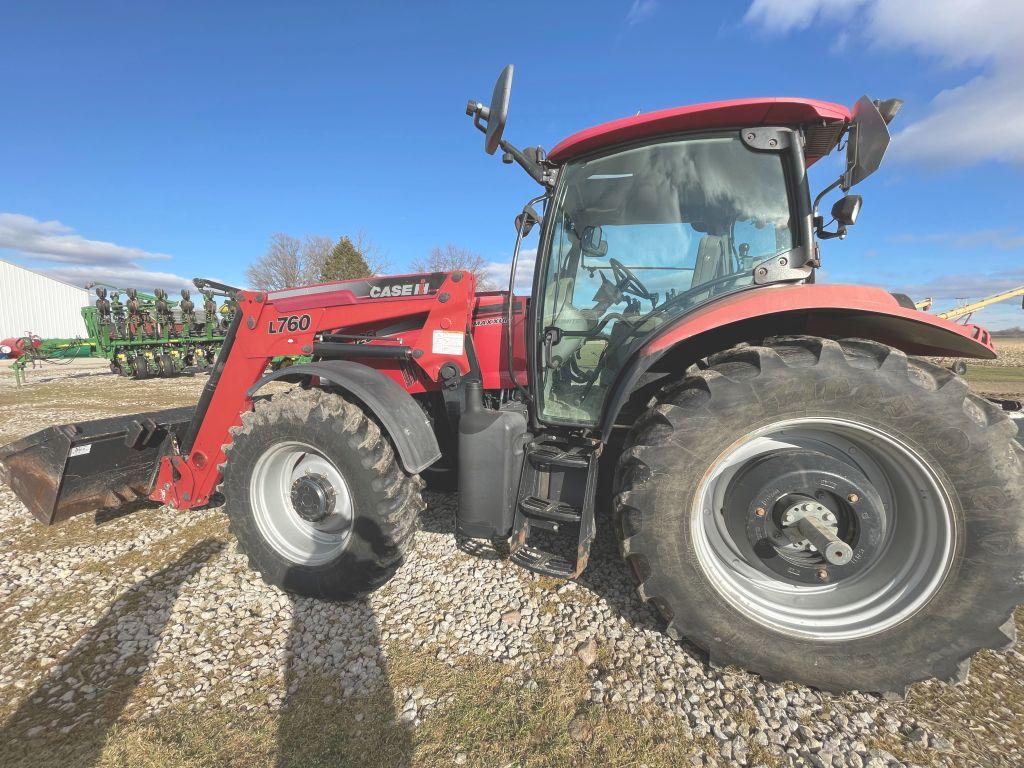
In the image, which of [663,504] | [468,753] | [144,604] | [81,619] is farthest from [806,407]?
[81,619]

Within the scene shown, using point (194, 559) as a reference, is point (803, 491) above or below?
above

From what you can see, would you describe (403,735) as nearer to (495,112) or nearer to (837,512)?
(837,512)

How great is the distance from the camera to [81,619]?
→ 2592 mm

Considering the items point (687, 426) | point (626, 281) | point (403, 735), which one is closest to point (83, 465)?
point (403, 735)

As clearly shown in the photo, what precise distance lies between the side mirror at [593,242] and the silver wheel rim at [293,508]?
196 cm

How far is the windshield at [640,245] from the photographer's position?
2309 millimetres

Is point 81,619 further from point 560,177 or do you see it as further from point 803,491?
point 803,491

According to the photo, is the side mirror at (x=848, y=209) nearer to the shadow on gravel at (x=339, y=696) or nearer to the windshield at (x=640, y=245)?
the windshield at (x=640, y=245)

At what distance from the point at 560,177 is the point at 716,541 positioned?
210cm

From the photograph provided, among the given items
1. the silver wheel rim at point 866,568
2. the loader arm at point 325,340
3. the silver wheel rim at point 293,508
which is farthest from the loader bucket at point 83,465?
the silver wheel rim at point 866,568

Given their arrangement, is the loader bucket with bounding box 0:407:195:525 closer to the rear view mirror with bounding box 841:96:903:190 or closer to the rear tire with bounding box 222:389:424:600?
the rear tire with bounding box 222:389:424:600

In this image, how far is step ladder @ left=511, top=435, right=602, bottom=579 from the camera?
7.51 ft

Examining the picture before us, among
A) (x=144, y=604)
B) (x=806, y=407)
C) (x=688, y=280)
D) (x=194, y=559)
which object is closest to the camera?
(x=806, y=407)

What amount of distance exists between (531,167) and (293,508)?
2.57m
